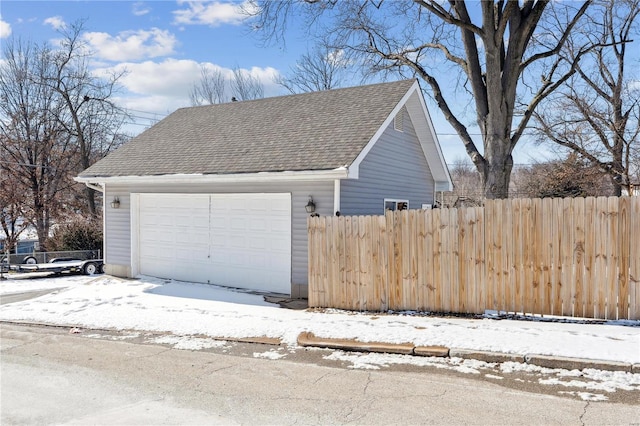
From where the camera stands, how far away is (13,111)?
2606 cm

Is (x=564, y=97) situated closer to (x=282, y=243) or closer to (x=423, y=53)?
(x=423, y=53)

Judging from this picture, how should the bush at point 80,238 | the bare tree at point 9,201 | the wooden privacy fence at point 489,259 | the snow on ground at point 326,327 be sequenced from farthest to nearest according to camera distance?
the bare tree at point 9,201
the bush at point 80,238
the wooden privacy fence at point 489,259
the snow on ground at point 326,327

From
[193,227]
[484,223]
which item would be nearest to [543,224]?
[484,223]

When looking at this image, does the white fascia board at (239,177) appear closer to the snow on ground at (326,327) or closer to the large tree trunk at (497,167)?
the snow on ground at (326,327)

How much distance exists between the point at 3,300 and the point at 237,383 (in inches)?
337

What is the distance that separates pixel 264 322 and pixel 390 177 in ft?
18.6

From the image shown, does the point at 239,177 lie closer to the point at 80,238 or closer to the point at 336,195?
the point at 336,195

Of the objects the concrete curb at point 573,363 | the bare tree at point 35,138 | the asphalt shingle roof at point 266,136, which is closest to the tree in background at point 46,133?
the bare tree at point 35,138

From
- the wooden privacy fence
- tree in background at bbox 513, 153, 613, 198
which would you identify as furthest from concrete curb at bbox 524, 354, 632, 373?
tree in background at bbox 513, 153, 613, 198

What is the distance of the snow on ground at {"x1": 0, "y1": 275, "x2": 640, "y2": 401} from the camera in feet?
17.4

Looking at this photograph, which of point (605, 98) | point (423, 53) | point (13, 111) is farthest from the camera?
point (13, 111)

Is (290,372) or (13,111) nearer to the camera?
(290,372)

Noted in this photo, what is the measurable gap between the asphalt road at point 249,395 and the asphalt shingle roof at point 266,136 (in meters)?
4.57

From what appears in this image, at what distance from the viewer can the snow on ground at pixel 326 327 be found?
5.29m
